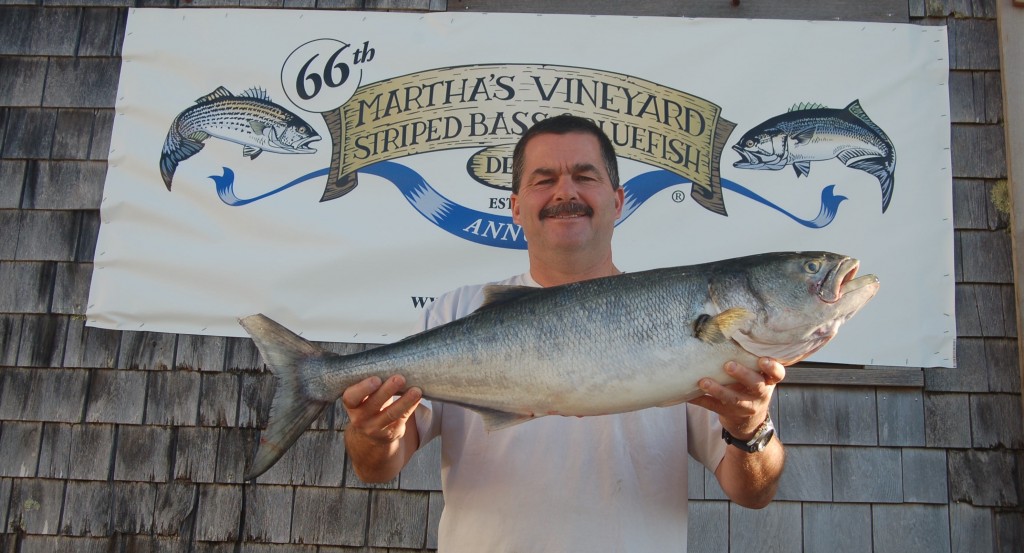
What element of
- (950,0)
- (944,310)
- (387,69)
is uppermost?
(950,0)

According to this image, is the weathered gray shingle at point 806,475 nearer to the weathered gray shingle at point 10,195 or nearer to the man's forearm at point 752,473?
the man's forearm at point 752,473

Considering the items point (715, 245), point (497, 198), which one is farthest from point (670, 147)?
point (497, 198)

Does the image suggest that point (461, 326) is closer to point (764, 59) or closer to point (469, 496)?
point (469, 496)

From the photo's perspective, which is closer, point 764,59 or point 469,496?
point 469,496

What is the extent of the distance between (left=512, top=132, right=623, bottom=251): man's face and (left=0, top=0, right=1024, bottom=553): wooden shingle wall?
1.94 meters

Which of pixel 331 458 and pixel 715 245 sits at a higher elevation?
pixel 715 245

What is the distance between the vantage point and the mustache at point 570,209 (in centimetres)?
255

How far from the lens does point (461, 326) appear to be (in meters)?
2.21

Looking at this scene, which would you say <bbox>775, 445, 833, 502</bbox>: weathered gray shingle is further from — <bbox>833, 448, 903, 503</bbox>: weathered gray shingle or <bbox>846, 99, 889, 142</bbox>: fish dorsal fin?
<bbox>846, 99, 889, 142</bbox>: fish dorsal fin

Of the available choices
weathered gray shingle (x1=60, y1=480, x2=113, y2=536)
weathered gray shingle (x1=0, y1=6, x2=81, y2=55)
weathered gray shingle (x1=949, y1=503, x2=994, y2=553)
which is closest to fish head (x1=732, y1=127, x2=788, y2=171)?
weathered gray shingle (x1=949, y1=503, x2=994, y2=553)

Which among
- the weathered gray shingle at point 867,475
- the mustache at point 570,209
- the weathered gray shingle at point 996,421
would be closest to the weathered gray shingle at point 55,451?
the mustache at point 570,209

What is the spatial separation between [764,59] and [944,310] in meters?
1.68

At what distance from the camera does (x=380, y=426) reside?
2229mm

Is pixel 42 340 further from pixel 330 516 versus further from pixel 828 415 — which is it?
pixel 828 415
